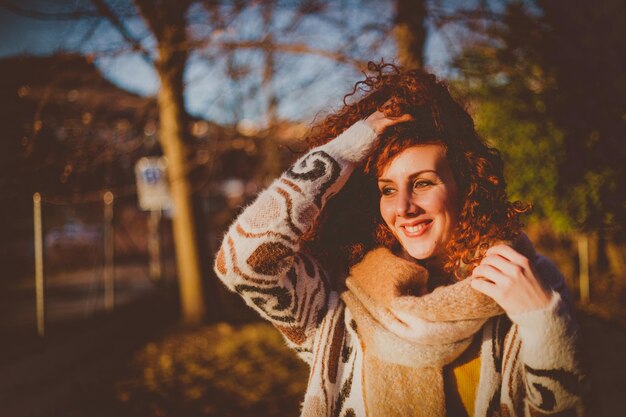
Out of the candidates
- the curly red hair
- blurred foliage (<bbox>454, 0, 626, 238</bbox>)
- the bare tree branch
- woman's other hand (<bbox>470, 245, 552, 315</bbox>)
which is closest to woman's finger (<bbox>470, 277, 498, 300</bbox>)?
woman's other hand (<bbox>470, 245, 552, 315</bbox>)

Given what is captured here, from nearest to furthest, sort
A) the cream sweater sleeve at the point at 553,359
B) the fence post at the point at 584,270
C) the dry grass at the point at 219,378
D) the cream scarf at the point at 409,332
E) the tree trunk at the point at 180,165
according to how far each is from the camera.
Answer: the cream sweater sleeve at the point at 553,359 → the cream scarf at the point at 409,332 → the dry grass at the point at 219,378 → the tree trunk at the point at 180,165 → the fence post at the point at 584,270

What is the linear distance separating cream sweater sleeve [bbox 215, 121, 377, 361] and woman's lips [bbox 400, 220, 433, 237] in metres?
0.30

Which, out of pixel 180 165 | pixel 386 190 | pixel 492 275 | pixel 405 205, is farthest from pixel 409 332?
pixel 180 165

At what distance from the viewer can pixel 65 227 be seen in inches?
561

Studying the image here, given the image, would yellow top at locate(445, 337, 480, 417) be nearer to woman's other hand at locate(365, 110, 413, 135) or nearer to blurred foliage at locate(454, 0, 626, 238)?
woman's other hand at locate(365, 110, 413, 135)

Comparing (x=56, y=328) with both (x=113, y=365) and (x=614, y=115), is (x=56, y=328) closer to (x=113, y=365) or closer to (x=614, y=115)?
(x=113, y=365)

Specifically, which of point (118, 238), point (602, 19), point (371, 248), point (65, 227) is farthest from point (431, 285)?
point (118, 238)

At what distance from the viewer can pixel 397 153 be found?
1.61m

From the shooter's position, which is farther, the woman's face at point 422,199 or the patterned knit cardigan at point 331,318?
the woman's face at point 422,199

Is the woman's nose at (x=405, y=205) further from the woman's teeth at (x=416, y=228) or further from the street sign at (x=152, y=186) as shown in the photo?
the street sign at (x=152, y=186)

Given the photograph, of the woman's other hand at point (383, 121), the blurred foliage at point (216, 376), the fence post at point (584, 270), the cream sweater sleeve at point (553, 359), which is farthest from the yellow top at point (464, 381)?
the fence post at point (584, 270)

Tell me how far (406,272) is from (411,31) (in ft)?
10.9

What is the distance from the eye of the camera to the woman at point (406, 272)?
136 centimetres

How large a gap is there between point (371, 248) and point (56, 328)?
24.1 ft
